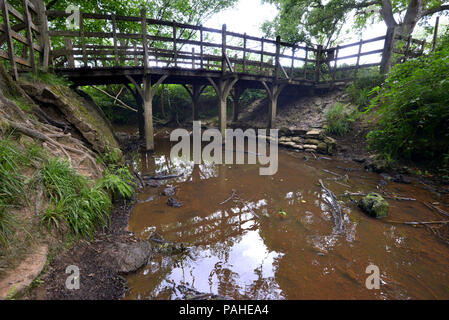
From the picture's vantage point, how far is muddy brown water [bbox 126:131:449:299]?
6.88ft

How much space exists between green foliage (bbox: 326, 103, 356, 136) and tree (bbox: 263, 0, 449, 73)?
2.93 m

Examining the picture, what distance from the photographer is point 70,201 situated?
2.51m

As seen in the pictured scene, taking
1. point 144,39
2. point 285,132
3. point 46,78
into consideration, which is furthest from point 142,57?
point 285,132

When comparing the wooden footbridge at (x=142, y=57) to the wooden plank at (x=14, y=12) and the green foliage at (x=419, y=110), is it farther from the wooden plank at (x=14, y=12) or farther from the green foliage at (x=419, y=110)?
the green foliage at (x=419, y=110)

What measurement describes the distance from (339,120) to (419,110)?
455 cm

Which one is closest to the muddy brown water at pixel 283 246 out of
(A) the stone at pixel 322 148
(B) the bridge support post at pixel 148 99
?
(A) the stone at pixel 322 148

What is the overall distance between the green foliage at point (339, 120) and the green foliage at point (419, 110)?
10.1ft

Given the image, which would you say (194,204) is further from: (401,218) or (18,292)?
(401,218)

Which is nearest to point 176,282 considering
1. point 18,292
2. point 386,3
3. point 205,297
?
point 205,297

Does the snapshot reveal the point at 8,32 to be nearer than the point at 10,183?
No

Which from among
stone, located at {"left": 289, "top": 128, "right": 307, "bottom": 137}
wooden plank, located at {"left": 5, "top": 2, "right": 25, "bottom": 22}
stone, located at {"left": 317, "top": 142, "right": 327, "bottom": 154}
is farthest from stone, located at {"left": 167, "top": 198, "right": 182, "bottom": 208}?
stone, located at {"left": 289, "top": 128, "right": 307, "bottom": 137}

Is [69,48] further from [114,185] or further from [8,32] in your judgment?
[114,185]

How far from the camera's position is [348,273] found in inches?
90.2

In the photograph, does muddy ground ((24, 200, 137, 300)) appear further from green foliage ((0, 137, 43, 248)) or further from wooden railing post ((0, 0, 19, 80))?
wooden railing post ((0, 0, 19, 80))
